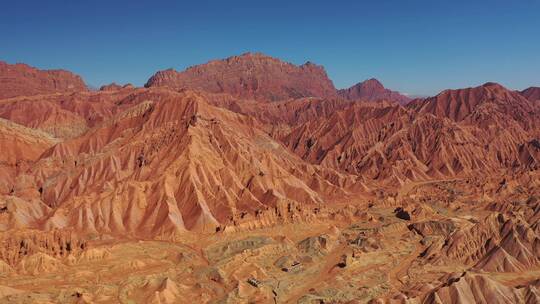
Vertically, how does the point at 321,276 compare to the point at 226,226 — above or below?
below

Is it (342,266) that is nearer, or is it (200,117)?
(342,266)

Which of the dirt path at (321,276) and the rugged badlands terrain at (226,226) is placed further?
the dirt path at (321,276)

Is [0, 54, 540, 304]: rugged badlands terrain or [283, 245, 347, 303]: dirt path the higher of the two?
[0, 54, 540, 304]: rugged badlands terrain

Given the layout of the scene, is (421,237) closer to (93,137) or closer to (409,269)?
(409,269)

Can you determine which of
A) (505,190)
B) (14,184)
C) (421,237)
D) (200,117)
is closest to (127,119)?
(200,117)

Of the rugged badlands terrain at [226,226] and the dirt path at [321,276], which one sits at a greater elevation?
the rugged badlands terrain at [226,226]

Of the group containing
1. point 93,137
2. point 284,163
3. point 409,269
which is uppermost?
point 93,137

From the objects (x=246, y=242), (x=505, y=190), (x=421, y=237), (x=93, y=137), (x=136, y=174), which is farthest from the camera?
(x=93, y=137)

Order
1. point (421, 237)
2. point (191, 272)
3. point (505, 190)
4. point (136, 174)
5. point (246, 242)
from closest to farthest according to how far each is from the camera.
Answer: point (191, 272), point (246, 242), point (421, 237), point (136, 174), point (505, 190)

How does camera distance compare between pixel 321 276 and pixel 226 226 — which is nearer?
pixel 321 276

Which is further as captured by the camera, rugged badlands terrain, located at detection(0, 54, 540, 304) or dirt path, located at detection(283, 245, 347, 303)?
dirt path, located at detection(283, 245, 347, 303)

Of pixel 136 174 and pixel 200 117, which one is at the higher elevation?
pixel 200 117
